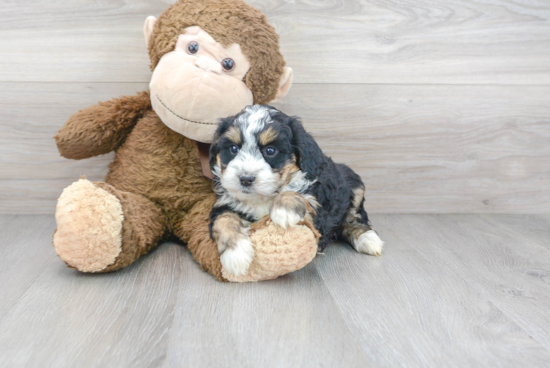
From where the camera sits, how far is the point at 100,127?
1.74 m

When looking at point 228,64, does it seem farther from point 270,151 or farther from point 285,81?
point 270,151

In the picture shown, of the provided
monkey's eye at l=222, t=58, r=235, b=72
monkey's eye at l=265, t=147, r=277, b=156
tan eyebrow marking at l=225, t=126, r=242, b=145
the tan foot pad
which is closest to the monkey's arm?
the tan foot pad

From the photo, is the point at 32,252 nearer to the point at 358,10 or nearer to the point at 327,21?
the point at 327,21

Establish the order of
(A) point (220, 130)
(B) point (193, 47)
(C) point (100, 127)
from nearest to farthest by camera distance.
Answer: (A) point (220, 130) → (B) point (193, 47) → (C) point (100, 127)

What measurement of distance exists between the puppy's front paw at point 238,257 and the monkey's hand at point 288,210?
113mm

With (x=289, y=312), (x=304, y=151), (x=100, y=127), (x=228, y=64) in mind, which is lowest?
(x=289, y=312)

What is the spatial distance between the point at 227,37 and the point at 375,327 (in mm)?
1048

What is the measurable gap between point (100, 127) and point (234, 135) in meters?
0.62

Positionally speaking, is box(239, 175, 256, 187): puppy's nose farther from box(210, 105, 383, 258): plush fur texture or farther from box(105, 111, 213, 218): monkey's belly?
box(105, 111, 213, 218): monkey's belly

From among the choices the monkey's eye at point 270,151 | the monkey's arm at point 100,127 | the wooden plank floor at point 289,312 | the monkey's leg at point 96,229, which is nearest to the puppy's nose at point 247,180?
the monkey's eye at point 270,151

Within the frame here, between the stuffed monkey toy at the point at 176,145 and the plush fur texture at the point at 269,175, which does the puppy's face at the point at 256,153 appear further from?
the stuffed monkey toy at the point at 176,145

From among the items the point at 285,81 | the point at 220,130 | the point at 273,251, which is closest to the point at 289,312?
the point at 273,251

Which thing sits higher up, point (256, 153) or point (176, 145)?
point (256, 153)

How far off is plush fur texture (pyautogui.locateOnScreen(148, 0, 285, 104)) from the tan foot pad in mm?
580
